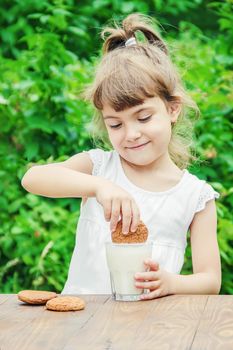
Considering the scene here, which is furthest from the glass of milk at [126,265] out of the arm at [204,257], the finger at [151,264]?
the arm at [204,257]

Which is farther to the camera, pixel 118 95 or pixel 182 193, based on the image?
pixel 182 193

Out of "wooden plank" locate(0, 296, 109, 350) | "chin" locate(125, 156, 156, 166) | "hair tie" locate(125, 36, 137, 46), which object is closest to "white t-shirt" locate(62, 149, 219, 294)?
"chin" locate(125, 156, 156, 166)

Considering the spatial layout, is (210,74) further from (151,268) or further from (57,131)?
(151,268)

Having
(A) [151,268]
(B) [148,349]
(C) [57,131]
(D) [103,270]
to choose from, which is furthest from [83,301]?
(C) [57,131]

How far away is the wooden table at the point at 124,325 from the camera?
169 cm

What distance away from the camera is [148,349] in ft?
5.41

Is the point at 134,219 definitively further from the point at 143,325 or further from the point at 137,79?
the point at 137,79

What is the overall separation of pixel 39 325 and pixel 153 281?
0.39 meters

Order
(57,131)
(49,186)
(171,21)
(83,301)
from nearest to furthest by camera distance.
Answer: (83,301)
(49,186)
(57,131)
(171,21)

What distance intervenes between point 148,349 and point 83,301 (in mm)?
440

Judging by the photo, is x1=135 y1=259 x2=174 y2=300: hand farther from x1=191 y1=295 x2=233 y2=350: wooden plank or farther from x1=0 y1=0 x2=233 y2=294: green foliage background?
x1=0 y1=0 x2=233 y2=294: green foliage background

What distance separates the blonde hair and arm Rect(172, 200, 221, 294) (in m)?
0.35

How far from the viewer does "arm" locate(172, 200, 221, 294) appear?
7.95ft

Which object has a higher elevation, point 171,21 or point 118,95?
point 118,95
